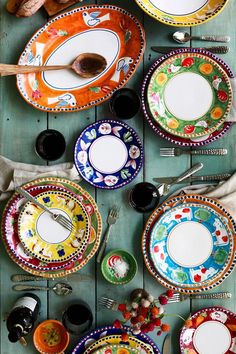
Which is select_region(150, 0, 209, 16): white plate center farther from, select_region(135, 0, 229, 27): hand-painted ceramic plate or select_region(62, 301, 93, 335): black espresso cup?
select_region(62, 301, 93, 335): black espresso cup

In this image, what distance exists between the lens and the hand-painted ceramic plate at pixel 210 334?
1.28 m

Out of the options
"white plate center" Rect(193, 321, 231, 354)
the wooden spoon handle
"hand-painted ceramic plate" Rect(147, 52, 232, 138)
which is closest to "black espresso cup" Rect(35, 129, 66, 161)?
the wooden spoon handle

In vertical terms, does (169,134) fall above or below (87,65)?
below

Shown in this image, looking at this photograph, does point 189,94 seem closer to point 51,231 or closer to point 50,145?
point 50,145

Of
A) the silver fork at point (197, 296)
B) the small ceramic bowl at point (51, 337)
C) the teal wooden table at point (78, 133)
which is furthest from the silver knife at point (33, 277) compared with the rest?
the silver fork at point (197, 296)

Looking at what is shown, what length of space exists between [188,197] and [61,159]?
0.35 m

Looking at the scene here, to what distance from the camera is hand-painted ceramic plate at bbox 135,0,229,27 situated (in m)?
1.22

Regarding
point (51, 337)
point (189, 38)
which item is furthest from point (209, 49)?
point (51, 337)

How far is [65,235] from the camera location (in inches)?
49.6

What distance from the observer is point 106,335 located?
127 cm

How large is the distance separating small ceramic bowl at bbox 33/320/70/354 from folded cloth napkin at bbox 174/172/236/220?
48 cm

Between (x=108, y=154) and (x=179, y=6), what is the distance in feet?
1.41

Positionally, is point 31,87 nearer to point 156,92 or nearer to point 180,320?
point 156,92

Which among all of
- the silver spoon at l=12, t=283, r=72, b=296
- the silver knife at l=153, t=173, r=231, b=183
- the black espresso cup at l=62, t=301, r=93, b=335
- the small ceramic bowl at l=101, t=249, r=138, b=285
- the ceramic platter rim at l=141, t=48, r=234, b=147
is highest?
the ceramic platter rim at l=141, t=48, r=234, b=147
